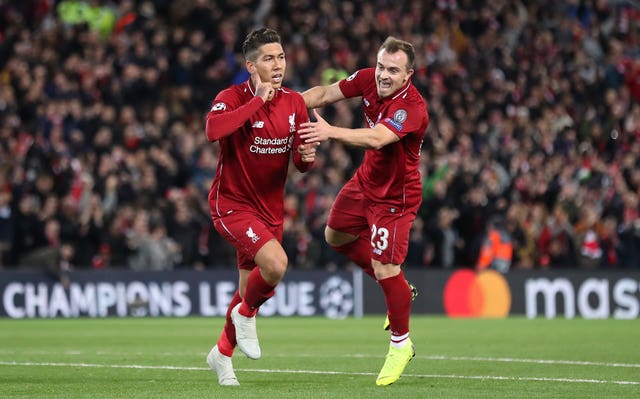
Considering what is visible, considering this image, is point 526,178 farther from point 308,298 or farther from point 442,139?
point 308,298

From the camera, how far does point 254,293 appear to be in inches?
390

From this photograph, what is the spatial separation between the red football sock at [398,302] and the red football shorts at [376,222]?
6.8 inches

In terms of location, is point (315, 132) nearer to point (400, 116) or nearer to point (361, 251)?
point (400, 116)

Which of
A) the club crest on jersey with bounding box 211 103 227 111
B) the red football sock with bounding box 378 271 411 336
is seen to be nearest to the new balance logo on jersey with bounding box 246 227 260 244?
the club crest on jersey with bounding box 211 103 227 111

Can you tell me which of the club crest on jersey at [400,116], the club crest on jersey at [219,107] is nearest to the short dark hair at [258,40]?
the club crest on jersey at [219,107]

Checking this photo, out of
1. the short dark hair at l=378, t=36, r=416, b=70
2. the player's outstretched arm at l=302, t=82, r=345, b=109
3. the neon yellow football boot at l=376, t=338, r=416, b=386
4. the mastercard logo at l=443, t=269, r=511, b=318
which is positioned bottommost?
the mastercard logo at l=443, t=269, r=511, b=318

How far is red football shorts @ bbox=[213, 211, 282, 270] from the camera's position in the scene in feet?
32.2

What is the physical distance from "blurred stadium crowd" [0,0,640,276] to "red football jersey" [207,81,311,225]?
453 inches

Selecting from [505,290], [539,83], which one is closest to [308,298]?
[505,290]

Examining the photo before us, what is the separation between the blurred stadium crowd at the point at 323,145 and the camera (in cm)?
2195

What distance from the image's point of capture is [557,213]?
2377cm

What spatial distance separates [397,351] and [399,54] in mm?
2307

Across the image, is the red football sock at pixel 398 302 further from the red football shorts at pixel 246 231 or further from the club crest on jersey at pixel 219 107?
the club crest on jersey at pixel 219 107

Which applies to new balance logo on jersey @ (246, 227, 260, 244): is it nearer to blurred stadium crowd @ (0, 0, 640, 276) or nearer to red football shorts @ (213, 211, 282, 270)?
red football shorts @ (213, 211, 282, 270)
